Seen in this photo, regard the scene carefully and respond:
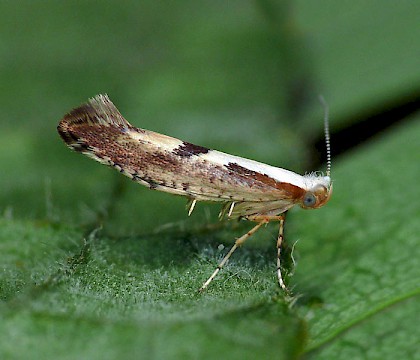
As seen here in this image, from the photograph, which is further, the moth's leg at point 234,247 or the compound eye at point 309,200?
the compound eye at point 309,200

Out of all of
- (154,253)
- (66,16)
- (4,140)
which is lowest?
(154,253)

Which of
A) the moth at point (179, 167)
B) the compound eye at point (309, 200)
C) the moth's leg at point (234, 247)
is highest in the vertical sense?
the compound eye at point (309, 200)

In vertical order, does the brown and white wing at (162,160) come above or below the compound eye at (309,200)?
below

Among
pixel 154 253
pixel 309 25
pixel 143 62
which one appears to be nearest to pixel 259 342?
pixel 154 253

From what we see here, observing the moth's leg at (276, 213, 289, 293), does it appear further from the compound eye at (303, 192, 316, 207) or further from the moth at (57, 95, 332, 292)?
the compound eye at (303, 192, 316, 207)

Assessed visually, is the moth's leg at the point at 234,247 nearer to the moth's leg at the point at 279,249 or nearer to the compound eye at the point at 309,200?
the moth's leg at the point at 279,249

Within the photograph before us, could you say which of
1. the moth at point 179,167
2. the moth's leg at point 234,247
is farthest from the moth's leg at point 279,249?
the moth's leg at point 234,247

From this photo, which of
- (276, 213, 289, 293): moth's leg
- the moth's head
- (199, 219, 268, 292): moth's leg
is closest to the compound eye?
the moth's head

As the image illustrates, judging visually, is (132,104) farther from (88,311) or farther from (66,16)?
(88,311)
